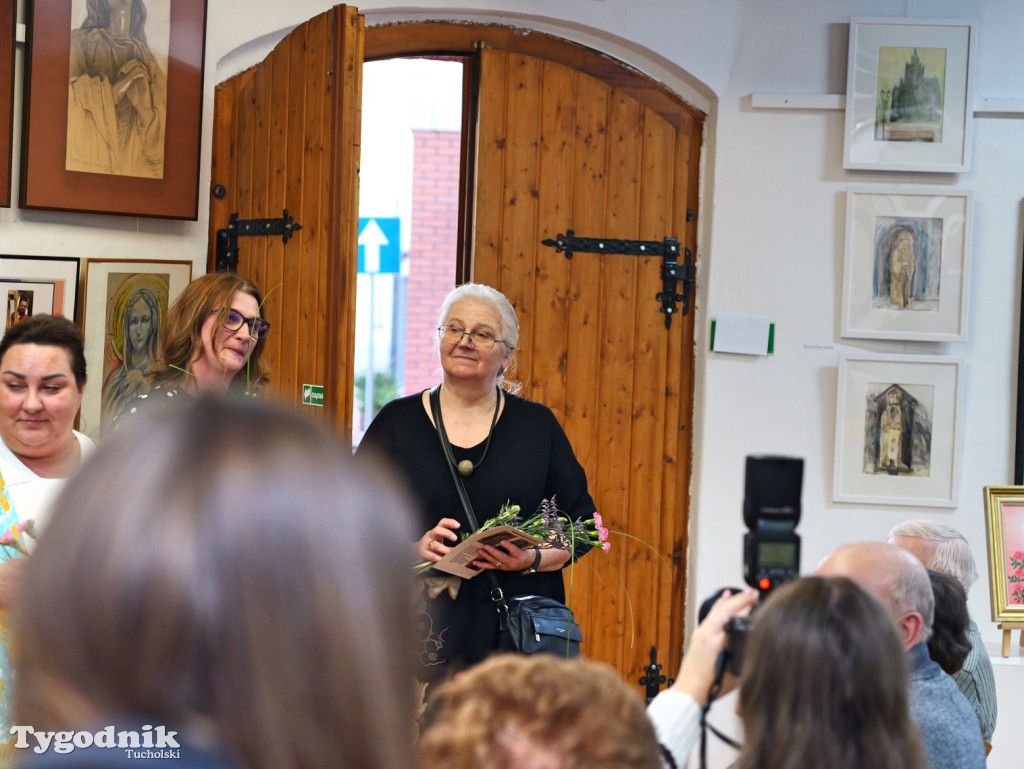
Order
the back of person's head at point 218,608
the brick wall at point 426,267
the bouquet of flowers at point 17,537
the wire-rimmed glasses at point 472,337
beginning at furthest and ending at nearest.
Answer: the brick wall at point 426,267 < the wire-rimmed glasses at point 472,337 < the bouquet of flowers at point 17,537 < the back of person's head at point 218,608

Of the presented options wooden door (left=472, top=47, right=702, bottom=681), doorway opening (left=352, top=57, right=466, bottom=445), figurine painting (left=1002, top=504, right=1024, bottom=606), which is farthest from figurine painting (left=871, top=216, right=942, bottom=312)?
doorway opening (left=352, top=57, right=466, bottom=445)

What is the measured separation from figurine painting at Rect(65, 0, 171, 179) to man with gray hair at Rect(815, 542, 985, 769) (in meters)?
2.79

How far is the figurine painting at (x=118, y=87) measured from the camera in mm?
3471

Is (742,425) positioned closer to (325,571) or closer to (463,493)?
(463,493)

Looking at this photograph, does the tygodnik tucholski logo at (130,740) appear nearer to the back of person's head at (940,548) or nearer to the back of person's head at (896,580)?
the back of person's head at (896,580)

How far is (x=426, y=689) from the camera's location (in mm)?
2826

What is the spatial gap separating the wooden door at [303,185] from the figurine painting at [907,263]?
227cm

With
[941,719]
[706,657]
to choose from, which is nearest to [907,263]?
[941,719]

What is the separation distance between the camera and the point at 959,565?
2834mm

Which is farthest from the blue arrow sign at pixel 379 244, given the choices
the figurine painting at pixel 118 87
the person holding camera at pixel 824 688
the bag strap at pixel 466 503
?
the person holding camera at pixel 824 688

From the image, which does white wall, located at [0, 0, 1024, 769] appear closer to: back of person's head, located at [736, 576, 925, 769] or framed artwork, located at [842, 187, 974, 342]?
framed artwork, located at [842, 187, 974, 342]

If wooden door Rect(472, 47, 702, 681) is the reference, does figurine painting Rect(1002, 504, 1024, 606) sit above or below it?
below

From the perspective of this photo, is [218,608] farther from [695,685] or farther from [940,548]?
[940,548]

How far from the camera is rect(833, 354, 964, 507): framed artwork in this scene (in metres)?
4.30
